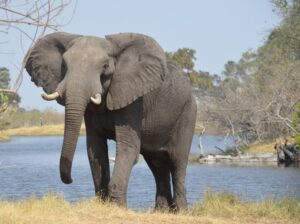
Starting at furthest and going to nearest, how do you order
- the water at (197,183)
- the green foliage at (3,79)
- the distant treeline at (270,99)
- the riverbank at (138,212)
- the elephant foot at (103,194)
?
1. the distant treeline at (270,99)
2. the water at (197,183)
3. the elephant foot at (103,194)
4. the green foliage at (3,79)
5. the riverbank at (138,212)

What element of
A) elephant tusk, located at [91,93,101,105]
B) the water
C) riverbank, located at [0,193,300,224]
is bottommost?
the water

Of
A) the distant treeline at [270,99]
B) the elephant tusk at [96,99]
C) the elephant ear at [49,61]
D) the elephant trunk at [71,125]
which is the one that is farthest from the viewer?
the distant treeline at [270,99]

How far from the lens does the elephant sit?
35.0 feet

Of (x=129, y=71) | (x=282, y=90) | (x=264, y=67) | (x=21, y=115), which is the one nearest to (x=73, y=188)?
(x=129, y=71)

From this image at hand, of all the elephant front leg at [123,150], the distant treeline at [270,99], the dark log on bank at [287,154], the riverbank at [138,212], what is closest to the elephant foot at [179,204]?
the riverbank at [138,212]

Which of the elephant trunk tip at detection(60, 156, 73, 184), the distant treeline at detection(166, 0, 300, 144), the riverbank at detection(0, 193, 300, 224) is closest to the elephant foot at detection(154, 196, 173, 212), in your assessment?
the riverbank at detection(0, 193, 300, 224)

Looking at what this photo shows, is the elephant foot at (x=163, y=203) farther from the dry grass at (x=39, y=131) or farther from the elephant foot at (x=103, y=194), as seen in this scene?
the dry grass at (x=39, y=131)

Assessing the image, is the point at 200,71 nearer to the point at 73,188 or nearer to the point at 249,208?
the point at 73,188

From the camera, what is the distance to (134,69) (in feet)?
38.4

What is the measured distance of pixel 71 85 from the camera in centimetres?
1016

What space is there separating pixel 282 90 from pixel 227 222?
32237 millimetres

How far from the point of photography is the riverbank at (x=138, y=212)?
9.11 metres

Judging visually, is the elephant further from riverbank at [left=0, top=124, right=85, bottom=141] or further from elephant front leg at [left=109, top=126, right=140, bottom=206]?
riverbank at [left=0, top=124, right=85, bottom=141]

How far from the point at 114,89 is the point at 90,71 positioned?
0.91 m
